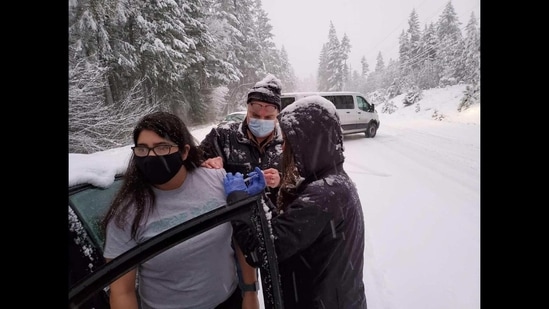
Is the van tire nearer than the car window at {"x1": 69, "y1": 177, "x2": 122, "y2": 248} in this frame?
No

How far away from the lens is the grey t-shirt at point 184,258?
3.53ft

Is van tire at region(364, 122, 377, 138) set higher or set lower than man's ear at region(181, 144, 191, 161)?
lower

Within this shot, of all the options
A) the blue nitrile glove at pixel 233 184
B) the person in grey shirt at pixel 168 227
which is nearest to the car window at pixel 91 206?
the person in grey shirt at pixel 168 227

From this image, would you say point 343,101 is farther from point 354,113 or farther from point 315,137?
point 315,137

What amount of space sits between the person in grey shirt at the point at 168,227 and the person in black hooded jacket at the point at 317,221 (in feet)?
0.61

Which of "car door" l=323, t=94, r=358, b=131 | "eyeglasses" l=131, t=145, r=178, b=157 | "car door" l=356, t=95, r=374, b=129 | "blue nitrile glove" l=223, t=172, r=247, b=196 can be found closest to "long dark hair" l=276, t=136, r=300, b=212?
"blue nitrile glove" l=223, t=172, r=247, b=196

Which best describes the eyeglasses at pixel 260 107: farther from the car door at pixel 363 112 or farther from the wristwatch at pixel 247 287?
the car door at pixel 363 112

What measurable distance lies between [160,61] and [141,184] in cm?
196

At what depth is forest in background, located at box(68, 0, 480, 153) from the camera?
1.98 m

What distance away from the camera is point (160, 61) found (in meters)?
2.72

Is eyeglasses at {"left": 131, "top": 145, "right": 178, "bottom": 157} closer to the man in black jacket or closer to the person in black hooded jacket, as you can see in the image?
the person in black hooded jacket

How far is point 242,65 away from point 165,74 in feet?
5.00

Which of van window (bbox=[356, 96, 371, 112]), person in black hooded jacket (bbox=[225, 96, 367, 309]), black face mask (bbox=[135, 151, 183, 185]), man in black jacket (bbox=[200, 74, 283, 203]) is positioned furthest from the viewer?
van window (bbox=[356, 96, 371, 112])
